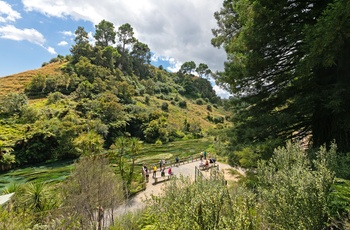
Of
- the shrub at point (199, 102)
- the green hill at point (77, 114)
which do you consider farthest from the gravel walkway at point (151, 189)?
the shrub at point (199, 102)

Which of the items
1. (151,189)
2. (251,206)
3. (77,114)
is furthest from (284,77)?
(77,114)

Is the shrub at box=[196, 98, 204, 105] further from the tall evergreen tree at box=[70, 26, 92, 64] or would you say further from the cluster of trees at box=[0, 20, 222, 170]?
the tall evergreen tree at box=[70, 26, 92, 64]

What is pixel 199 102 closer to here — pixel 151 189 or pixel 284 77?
pixel 151 189

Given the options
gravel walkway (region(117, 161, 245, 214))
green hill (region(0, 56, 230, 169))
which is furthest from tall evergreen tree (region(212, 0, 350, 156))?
green hill (region(0, 56, 230, 169))

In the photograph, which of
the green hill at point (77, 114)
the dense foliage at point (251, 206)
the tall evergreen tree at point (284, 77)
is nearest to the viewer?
the dense foliage at point (251, 206)

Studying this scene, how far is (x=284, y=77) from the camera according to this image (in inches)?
436

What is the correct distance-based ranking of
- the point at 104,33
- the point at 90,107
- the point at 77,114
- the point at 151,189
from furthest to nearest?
the point at 104,33
the point at 90,107
the point at 77,114
the point at 151,189

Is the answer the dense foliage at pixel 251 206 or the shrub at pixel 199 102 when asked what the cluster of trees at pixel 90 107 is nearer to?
the shrub at pixel 199 102

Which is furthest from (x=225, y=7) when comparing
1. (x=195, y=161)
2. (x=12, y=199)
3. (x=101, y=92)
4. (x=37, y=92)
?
(x=37, y=92)

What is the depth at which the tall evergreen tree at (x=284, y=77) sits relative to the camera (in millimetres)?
9047

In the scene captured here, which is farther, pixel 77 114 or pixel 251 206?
pixel 77 114

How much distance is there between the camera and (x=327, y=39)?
271 inches

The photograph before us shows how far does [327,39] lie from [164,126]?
2033 inches

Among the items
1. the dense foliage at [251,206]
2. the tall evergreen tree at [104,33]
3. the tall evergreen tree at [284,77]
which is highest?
the tall evergreen tree at [104,33]
